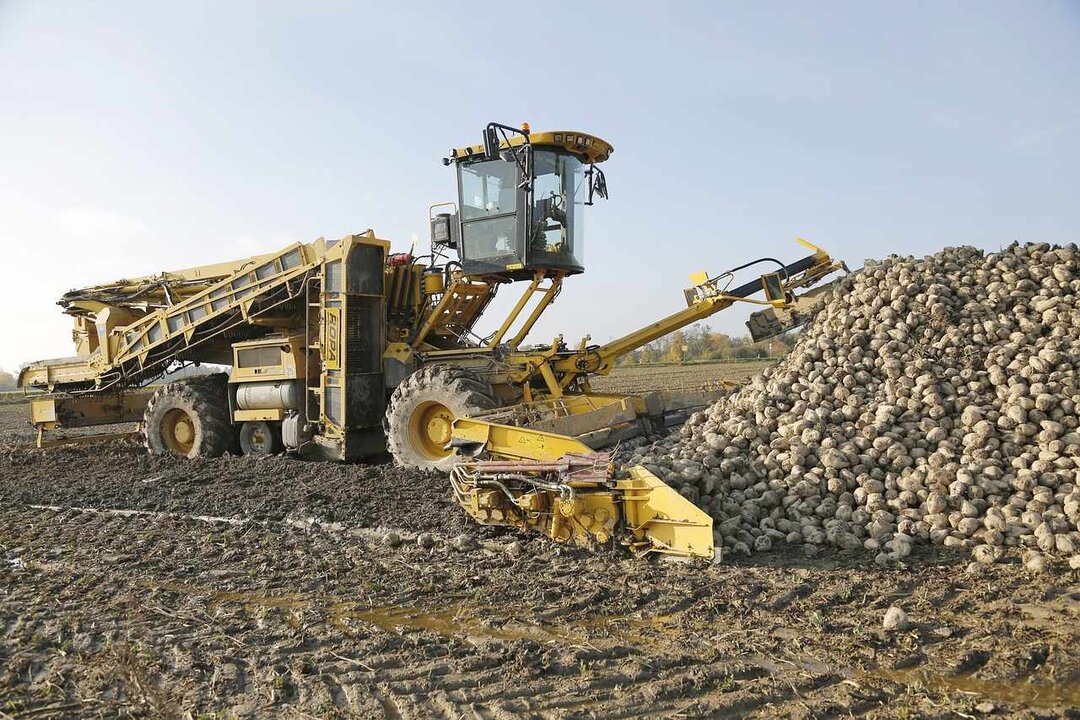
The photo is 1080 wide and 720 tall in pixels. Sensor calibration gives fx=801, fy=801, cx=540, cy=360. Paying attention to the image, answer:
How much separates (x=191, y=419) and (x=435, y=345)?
4.02 metres

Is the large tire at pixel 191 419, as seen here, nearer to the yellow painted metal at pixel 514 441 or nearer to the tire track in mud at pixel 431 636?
the tire track in mud at pixel 431 636

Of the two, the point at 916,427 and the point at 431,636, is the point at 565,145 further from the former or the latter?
the point at 431,636

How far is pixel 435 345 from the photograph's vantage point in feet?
33.5

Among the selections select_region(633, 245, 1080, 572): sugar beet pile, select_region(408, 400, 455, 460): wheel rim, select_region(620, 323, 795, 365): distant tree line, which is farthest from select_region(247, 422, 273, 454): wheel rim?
select_region(620, 323, 795, 365): distant tree line

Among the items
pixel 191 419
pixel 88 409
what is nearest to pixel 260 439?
pixel 191 419

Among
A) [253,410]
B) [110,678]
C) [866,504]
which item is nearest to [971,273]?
[866,504]

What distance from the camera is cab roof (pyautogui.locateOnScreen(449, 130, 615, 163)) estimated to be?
8.47 meters

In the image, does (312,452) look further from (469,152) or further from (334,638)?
(334,638)

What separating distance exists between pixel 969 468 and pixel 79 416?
1249 centimetres

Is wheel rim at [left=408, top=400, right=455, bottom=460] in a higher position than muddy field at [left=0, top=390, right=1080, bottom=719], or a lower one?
higher

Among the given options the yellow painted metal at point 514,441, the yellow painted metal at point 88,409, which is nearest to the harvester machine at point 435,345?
the yellow painted metal at point 514,441

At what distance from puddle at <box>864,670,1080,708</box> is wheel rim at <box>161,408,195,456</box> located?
10422 millimetres

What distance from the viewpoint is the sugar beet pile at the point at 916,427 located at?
5.32m

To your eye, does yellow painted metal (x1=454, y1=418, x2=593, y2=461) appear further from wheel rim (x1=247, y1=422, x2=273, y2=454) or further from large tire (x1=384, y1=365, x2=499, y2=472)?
wheel rim (x1=247, y1=422, x2=273, y2=454)
